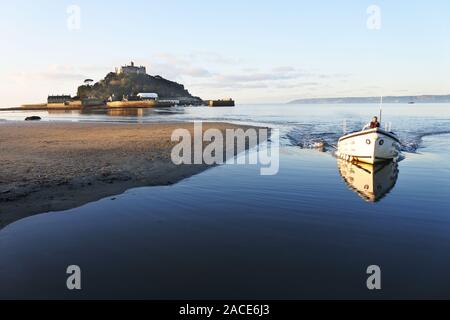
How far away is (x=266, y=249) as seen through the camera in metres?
8.78

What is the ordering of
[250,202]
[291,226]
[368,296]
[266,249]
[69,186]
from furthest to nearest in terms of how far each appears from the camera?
[69,186] < [250,202] < [291,226] < [266,249] < [368,296]

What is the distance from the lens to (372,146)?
22000 millimetres

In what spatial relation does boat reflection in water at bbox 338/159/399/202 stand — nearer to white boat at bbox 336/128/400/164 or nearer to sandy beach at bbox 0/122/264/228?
white boat at bbox 336/128/400/164

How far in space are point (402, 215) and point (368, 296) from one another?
607cm

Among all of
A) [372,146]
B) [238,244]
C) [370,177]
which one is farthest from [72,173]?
[372,146]

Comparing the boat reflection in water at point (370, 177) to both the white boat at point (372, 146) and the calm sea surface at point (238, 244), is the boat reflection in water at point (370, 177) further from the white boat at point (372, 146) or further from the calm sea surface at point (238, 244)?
the white boat at point (372, 146)

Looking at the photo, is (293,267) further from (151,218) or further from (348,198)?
(348,198)

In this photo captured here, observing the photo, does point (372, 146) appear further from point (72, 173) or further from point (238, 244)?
point (72, 173)

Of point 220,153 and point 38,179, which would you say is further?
point 220,153

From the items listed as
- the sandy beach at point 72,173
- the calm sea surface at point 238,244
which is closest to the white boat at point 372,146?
the calm sea surface at point 238,244

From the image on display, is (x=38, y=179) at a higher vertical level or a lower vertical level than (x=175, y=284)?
higher

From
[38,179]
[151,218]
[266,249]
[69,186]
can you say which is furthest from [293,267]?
[38,179]

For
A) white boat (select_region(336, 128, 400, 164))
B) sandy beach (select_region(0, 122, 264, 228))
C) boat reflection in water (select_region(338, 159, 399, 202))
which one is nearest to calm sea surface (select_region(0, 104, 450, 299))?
boat reflection in water (select_region(338, 159, 399, 202))

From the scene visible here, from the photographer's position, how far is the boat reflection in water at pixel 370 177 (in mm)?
15077
